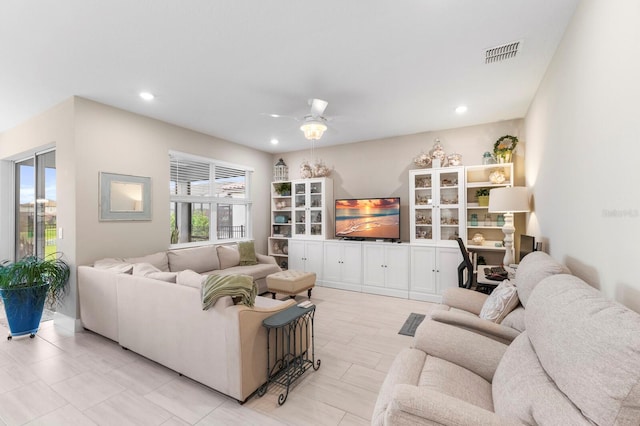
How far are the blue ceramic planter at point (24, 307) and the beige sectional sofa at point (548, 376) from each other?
13.1 feet

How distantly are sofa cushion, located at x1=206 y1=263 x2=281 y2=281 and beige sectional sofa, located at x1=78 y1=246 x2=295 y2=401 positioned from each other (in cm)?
153

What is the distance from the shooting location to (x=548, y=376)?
1119 mm

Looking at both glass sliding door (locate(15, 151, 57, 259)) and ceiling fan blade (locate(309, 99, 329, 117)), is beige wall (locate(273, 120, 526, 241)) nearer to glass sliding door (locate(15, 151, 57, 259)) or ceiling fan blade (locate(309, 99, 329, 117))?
ceiling fan blade (locate(309, 99, 329, 117))

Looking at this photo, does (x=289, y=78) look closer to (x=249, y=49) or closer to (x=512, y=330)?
(x=249, y=49)

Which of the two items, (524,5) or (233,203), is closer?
(524,5)

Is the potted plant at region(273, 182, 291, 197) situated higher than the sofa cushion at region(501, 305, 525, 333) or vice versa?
the potted plant at region(273, 182, 291, 197)

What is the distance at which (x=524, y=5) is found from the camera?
6.56ft

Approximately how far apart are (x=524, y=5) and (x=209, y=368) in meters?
3.51

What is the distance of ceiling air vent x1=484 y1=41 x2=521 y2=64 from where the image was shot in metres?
2.46

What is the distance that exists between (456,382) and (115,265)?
360 centimetres

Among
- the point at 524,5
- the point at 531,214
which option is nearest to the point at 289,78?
the point at 524,5

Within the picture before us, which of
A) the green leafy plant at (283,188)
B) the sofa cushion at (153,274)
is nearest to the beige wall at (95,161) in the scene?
the sofa cushion at (153,274)

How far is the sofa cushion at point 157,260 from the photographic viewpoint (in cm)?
376

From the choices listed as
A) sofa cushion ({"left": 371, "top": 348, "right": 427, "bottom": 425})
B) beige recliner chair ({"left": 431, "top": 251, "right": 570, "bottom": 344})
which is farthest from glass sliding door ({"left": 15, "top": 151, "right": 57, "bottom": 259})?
beige recliner chair ({"left": 431, "top": 251, "right": 570, "bottom": 344})
